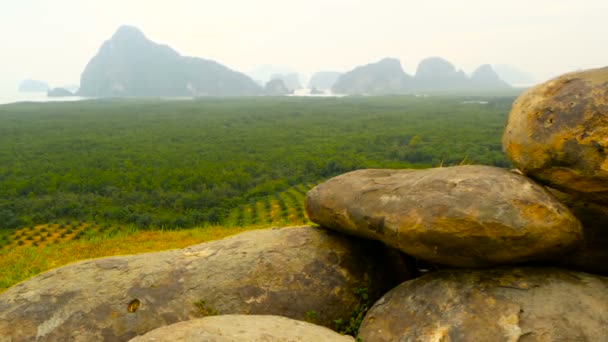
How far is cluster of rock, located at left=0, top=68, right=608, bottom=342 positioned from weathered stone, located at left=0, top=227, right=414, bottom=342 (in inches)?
0.8

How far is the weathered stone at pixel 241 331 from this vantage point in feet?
16.2

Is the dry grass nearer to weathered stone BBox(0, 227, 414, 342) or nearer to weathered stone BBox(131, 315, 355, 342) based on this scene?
weathered stone BBox(0, 227, 414, 342)

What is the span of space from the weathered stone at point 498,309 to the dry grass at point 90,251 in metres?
10.5

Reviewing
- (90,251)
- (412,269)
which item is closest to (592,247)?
(412,269)

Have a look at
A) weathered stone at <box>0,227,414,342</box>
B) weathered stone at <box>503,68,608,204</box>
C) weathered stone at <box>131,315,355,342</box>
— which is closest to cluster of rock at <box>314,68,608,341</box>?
weathered stone at <box>503,68,608,204</box>

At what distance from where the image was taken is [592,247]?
250 inches

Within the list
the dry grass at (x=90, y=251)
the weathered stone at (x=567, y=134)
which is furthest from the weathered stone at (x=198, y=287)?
the dry grass at (x=90, y=251)

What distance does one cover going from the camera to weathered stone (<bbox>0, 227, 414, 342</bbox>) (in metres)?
6.43

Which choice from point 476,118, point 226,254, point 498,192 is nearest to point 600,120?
point 498,192

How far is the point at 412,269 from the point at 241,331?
4.21 meters

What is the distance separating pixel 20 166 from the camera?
4550 centimetres

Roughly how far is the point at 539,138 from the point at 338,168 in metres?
39.1

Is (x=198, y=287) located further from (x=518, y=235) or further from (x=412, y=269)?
(x=518, y=235)

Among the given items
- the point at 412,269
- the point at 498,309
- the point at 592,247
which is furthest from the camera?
the point at 412,269
